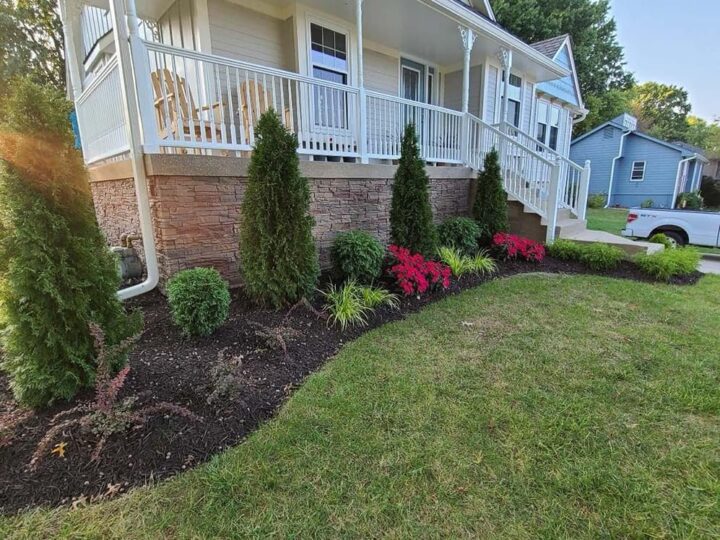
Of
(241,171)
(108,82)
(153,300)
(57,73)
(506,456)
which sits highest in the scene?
(57,73)

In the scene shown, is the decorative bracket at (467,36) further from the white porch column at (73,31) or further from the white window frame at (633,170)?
the white window frame at (633,170)

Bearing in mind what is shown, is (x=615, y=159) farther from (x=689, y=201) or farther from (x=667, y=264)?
(x=667, y=264)

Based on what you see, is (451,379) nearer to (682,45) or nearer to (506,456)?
(506,456)

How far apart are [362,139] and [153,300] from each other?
368 cm

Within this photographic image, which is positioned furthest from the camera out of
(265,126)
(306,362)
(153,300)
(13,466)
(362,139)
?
(362,139)

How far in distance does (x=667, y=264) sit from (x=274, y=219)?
5947 mm

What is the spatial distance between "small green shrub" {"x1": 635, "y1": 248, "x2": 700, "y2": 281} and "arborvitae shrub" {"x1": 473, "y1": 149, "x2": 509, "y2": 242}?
2.20 metres

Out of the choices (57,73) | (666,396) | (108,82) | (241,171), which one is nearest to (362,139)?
(241,171)

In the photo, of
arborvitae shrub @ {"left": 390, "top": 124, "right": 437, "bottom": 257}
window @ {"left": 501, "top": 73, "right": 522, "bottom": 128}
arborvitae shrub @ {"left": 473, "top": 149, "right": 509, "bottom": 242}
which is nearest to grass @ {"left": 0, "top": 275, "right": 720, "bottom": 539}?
arborvitae shrub @ {"left": 390, "top": 124, "right": 437, "bottom": 257}

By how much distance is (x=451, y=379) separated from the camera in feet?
9.20

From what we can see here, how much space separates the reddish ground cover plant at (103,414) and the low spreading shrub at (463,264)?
416 centimetres

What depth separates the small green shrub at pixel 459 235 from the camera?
20.3 feet

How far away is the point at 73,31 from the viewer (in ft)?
19.4

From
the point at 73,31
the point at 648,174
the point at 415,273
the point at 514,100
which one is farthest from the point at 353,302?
the point at 648,174
